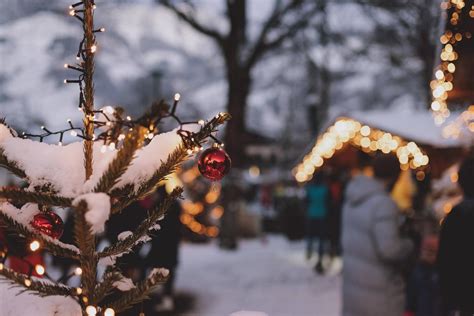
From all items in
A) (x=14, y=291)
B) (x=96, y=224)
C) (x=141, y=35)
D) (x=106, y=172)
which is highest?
(x=141, y=35)

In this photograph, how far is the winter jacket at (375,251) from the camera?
4.25m

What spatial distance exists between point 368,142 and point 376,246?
639 centimetres

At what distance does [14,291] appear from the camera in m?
1.85

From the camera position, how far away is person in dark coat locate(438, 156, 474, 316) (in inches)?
124

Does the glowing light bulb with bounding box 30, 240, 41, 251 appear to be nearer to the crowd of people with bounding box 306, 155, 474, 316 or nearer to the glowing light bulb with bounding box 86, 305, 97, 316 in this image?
the glowing light bulb with bounding box 86, 305, 97, 316

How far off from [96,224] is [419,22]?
16081mm

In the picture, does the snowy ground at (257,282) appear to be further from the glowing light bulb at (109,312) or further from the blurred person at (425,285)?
the glowing light bulb at (109,312)

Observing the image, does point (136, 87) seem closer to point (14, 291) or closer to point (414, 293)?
point (414, 293)

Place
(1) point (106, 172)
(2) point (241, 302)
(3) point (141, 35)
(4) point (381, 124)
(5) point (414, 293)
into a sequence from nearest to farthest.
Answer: (1) point (106, 172) < (5) point (414, 293) < (2) point (241, 302) < (4) point (381, 124) < (3) point (141, 35)

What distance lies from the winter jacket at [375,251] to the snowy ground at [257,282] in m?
1.86

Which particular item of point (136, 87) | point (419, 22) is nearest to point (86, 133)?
point (419, 22)

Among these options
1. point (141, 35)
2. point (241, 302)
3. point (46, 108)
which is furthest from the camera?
point (141, 35)

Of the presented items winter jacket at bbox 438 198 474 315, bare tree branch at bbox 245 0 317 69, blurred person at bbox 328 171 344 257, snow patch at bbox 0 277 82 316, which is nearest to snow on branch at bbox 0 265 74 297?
snow patch at bbox 0 277 82 316

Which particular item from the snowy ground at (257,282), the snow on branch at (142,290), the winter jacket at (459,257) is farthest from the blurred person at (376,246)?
the snow on branch at (142,290)
